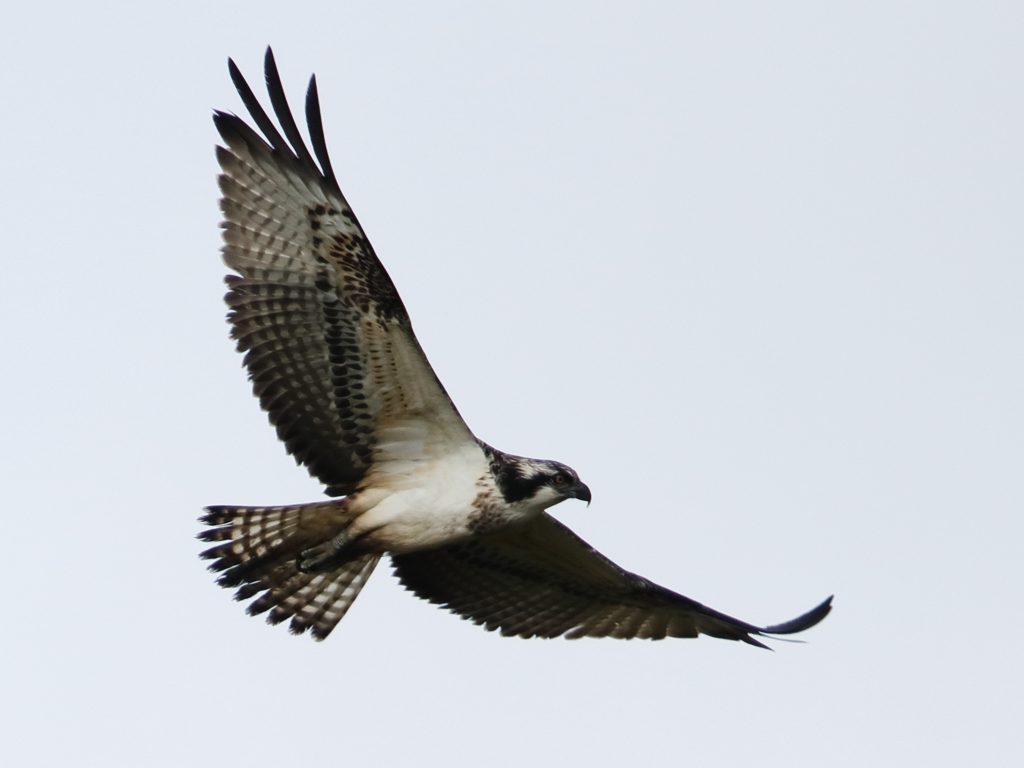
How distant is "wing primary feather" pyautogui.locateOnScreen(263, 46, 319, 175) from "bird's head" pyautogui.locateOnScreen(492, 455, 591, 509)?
2117mm

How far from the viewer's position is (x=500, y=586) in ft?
45.7

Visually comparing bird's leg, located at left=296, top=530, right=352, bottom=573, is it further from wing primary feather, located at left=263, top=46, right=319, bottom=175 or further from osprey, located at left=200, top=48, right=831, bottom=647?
wing primary feather, located at left=263, top=46, right=319, bottom=175

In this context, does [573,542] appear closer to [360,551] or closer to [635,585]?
[635,585]

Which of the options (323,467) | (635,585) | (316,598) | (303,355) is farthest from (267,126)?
(635,585)

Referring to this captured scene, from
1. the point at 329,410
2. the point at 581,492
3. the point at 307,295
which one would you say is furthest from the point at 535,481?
the point at 307,295

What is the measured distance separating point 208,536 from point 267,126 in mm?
2605

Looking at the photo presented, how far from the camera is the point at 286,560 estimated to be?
1284 cm

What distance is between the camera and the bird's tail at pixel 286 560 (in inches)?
500

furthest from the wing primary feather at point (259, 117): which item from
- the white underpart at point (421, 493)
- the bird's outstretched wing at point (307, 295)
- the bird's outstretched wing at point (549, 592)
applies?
the bird's outstretched wing at point (549, 592)

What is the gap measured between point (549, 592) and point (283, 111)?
3962 millimetres

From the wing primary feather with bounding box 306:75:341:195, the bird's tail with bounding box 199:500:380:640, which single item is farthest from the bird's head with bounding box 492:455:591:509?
the wing primary feather with bounding box 306:75:341:195

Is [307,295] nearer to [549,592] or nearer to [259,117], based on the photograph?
[259,117]

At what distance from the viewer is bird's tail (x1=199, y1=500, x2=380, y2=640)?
12.7 m

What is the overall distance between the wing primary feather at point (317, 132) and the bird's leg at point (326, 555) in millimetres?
2186
